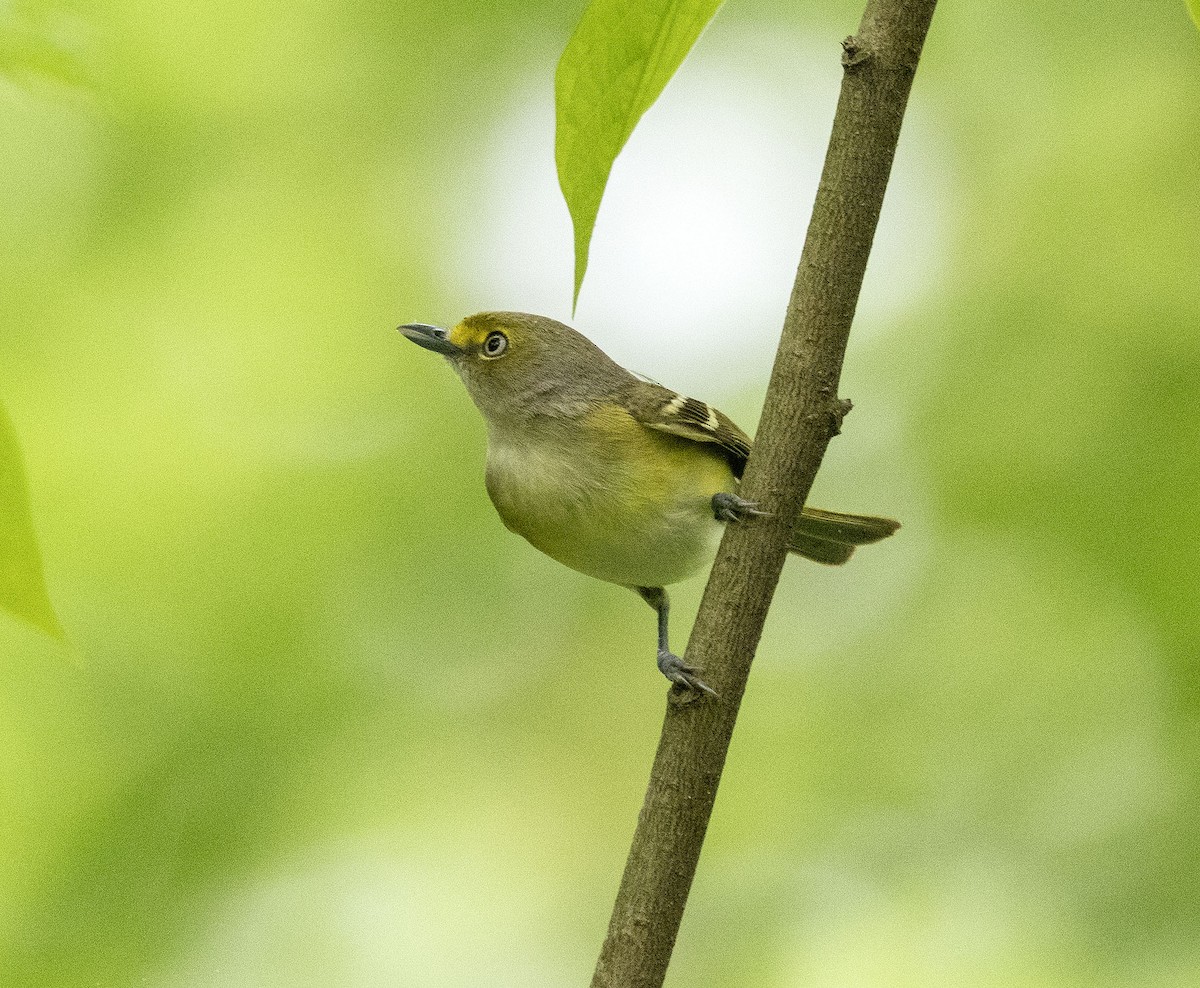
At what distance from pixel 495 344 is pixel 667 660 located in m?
1.92

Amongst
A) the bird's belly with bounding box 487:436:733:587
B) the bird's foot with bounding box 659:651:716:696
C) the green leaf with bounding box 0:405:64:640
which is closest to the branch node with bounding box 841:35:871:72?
the bird's foot with bounding box 659:651:716:696

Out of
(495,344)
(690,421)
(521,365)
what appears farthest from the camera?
(495,344)

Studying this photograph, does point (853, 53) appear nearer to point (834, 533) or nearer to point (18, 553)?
point (18, 553)

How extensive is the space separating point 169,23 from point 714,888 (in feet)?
16.5

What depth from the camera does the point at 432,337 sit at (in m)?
4.60

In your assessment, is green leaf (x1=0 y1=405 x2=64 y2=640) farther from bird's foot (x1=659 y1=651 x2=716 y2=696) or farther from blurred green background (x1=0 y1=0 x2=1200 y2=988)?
blurred green background (x1=0 y1=0 x2=1200 y2=988)

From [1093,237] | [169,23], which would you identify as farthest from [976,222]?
[169,23]

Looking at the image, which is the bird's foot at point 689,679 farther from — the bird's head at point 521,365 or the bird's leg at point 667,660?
the bird's head at point 521,365

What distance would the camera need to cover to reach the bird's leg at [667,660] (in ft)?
7.20

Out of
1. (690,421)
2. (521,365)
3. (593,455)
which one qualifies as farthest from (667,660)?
(521,365)

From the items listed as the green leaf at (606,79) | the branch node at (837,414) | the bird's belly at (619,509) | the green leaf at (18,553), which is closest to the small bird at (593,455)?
the bird's belly at (619,509)

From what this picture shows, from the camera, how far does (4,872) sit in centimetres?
534

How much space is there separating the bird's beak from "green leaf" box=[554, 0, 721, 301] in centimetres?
298

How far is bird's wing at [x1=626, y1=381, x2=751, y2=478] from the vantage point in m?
4.29
